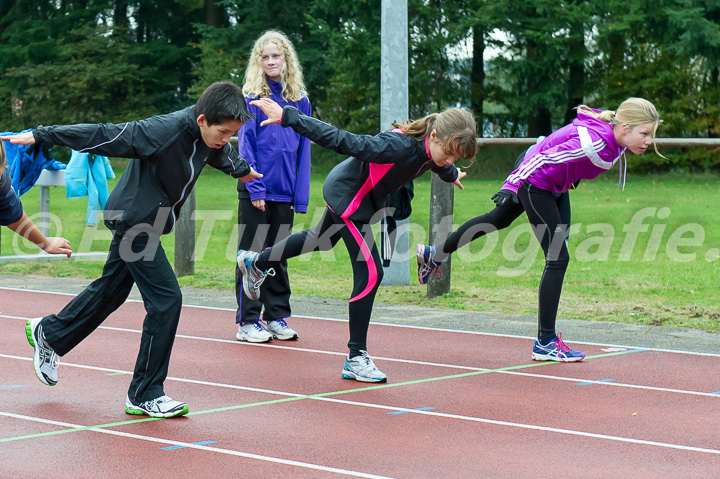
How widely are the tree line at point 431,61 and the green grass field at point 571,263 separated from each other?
11.5 m

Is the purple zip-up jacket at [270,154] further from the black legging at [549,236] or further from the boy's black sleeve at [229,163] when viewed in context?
the black legging at [549,236]

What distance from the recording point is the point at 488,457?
4766mm

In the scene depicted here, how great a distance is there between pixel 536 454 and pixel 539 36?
3007 cm

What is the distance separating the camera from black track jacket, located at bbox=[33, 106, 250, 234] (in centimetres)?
528

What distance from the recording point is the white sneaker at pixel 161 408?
5434 millimetres

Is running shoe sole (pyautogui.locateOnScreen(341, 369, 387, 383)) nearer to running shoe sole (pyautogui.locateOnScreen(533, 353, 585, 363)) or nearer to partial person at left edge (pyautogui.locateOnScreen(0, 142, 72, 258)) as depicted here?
running shoe sole (pyautogui.locateOnScreen(533, 353, 585, 363))

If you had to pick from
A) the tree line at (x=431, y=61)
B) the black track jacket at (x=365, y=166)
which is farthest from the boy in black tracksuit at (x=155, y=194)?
the tree line at (x=431, y=61)

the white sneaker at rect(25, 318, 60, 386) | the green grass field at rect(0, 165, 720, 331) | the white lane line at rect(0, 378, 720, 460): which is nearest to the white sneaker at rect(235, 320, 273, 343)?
the white lane line at rect(0, 378, 720, 460)

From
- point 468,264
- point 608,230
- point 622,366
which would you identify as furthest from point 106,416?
point 608,230

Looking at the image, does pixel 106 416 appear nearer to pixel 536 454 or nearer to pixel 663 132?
pixel 536 454

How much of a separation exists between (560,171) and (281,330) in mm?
2483

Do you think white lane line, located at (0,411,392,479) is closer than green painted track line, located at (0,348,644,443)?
Yes

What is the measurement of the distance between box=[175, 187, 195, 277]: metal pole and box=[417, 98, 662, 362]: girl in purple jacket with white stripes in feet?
17.8

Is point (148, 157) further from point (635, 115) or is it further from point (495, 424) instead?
point (635, 115)
